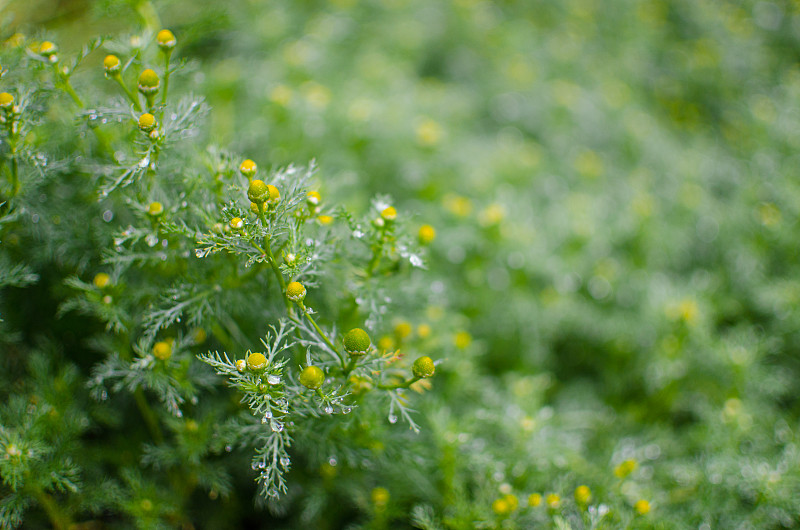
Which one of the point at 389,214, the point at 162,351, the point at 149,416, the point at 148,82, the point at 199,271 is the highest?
the point at 148,82

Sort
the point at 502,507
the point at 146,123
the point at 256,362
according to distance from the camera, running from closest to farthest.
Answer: the point at 256,362
the point at 146,123
the point at 502,507

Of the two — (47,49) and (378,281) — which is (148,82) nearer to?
(47,49)

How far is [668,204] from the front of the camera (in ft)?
10.0

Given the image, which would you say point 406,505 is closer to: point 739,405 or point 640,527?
point 640,527

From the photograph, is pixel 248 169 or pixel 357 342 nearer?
pixel 357 342

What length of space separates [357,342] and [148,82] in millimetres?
875

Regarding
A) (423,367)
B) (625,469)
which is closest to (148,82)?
(423,367)

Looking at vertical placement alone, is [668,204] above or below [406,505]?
above

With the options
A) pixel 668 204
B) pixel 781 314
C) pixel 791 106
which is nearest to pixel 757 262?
pixel 781 314

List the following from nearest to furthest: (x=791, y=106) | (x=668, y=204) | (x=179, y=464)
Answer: (x=179, y=464) → (x=668, y=204) → (x=791, y=106)

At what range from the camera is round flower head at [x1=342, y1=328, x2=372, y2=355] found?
125cm

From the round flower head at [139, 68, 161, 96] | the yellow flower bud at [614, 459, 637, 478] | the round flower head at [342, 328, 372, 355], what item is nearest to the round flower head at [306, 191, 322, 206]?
the round flower head at [342, 328, 372, 355]

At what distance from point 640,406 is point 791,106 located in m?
2.37

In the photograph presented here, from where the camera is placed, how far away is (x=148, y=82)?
1.35 metres
